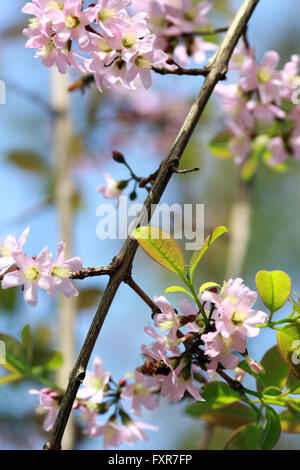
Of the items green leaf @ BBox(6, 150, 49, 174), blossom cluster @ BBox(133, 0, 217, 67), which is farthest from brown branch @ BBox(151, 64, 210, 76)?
green leaf @ BBox(6, 150, 49, 174)

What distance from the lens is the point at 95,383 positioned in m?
1.12

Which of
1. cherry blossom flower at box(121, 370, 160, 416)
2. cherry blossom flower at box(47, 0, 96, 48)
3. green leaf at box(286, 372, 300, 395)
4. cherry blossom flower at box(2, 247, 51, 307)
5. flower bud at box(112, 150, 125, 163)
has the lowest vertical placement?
cherry blossom flower at box(121, 370, 160, 416)

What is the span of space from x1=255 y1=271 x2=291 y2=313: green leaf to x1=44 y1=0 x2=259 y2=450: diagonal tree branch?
8.0 inches

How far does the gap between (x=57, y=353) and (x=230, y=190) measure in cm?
264

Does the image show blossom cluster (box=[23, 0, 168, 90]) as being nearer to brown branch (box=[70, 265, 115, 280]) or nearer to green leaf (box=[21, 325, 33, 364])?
brown branch (box=[70, 265, 115, 280])

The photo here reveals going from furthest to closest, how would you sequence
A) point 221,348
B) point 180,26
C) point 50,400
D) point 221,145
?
point 221,145 < point 180,26 < point 50,400 < point 221,348

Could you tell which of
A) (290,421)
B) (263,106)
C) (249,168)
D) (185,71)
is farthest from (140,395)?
(249,168)

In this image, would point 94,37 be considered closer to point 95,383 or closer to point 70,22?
point 70,22

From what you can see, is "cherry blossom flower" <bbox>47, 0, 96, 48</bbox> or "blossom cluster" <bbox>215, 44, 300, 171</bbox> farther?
"blossom cluster" <bbox>215, 44, 300, 171</bbox>

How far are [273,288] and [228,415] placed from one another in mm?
330

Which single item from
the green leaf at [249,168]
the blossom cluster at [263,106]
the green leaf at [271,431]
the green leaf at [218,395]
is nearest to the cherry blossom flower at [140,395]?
the green leaf at [218,395]

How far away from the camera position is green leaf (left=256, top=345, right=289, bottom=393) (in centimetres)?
100

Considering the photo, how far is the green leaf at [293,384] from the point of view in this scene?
95 centimetres

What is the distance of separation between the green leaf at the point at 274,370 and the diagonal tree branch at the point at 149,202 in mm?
317
